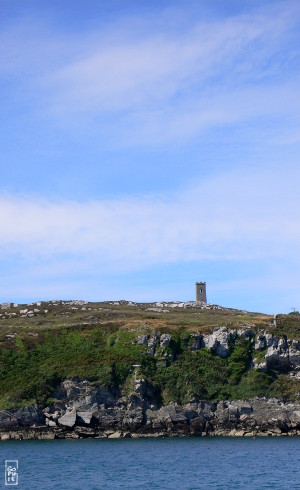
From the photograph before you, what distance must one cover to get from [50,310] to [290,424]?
6304 centimetres

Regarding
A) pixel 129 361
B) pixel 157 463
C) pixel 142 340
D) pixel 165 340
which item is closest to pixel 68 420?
pixel 129 361

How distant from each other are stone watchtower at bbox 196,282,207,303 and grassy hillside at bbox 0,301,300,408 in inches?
1675

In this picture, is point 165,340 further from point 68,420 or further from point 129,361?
point 68,420

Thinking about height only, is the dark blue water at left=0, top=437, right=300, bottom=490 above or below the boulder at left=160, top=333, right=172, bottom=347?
below

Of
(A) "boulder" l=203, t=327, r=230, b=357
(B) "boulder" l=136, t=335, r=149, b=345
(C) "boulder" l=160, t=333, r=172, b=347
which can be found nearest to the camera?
(C) "boulder" l=160, t=333, r=172, b=347

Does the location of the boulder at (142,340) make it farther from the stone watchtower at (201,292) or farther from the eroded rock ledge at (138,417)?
the stone watchtower at (201,292)

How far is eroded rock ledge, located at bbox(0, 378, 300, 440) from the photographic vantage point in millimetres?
89312

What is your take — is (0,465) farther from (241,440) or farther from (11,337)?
(11,337)

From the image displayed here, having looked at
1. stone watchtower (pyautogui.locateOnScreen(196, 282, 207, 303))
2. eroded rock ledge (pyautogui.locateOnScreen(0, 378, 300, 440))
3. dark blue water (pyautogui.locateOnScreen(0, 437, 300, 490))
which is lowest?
dark blue water (pyautogui.locateOnScreen(0, 437, 300, 490))

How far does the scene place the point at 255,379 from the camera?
332 ft

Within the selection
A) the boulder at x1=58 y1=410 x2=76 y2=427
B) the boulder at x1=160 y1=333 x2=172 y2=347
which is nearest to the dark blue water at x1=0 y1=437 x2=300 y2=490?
the boulder at x1=58 y1=410 x2=76 y2=427

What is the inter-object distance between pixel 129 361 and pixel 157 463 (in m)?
36.5

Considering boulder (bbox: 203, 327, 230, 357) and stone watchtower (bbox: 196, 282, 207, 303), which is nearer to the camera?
boulder (bbox: 203, 327, 230, 357)

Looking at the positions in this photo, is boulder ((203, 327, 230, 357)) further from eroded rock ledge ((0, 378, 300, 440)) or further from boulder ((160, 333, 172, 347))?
eroded rock ledge ((0, 378, 300, 440))
